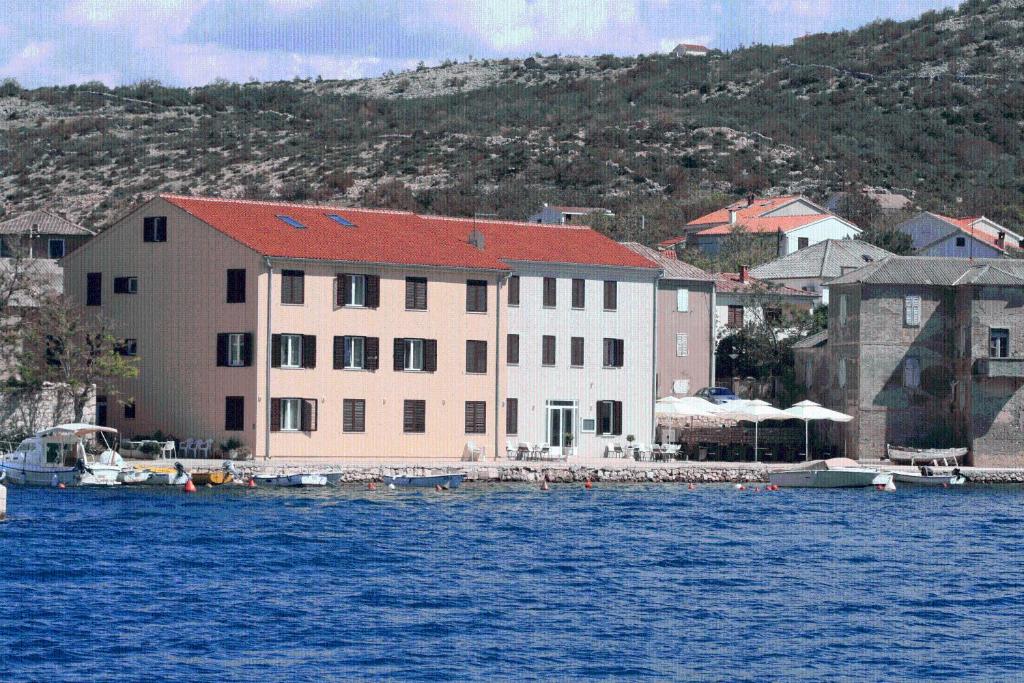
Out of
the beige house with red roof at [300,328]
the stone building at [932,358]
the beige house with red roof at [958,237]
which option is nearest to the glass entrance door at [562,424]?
the beige house with red roof at [300,328]

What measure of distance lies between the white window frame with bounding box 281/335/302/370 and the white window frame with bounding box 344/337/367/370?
1.83 m

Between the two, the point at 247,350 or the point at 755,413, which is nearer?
the point at 247,350

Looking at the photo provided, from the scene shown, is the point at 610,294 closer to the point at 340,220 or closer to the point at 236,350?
the point at 340,220

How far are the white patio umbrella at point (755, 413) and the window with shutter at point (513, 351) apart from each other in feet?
29.3

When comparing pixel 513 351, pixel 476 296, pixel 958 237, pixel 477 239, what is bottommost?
pixel 513 351

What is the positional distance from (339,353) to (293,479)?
22.6 ft

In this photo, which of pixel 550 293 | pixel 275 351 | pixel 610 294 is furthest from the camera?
pixel 610 294

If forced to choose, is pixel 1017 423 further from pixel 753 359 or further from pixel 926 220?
pixel 926 220

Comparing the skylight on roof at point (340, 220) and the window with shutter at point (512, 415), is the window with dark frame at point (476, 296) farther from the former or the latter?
the skylight on roof at point (340, 220)

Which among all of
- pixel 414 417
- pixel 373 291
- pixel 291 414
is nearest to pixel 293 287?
pixel 373 291

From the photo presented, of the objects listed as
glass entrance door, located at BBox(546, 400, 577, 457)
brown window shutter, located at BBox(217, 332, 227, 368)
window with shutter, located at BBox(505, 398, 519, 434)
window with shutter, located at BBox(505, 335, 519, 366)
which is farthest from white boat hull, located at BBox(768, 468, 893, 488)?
brown window shutter, located at BBox(217, 332, 227, 368)

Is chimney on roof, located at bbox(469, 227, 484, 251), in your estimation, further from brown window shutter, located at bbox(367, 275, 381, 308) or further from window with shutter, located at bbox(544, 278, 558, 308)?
brown window shutter, located at bbox(367, 275, 381, 308)

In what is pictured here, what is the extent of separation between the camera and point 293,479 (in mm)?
58719

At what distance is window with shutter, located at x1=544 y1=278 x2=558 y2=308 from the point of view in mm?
70812
